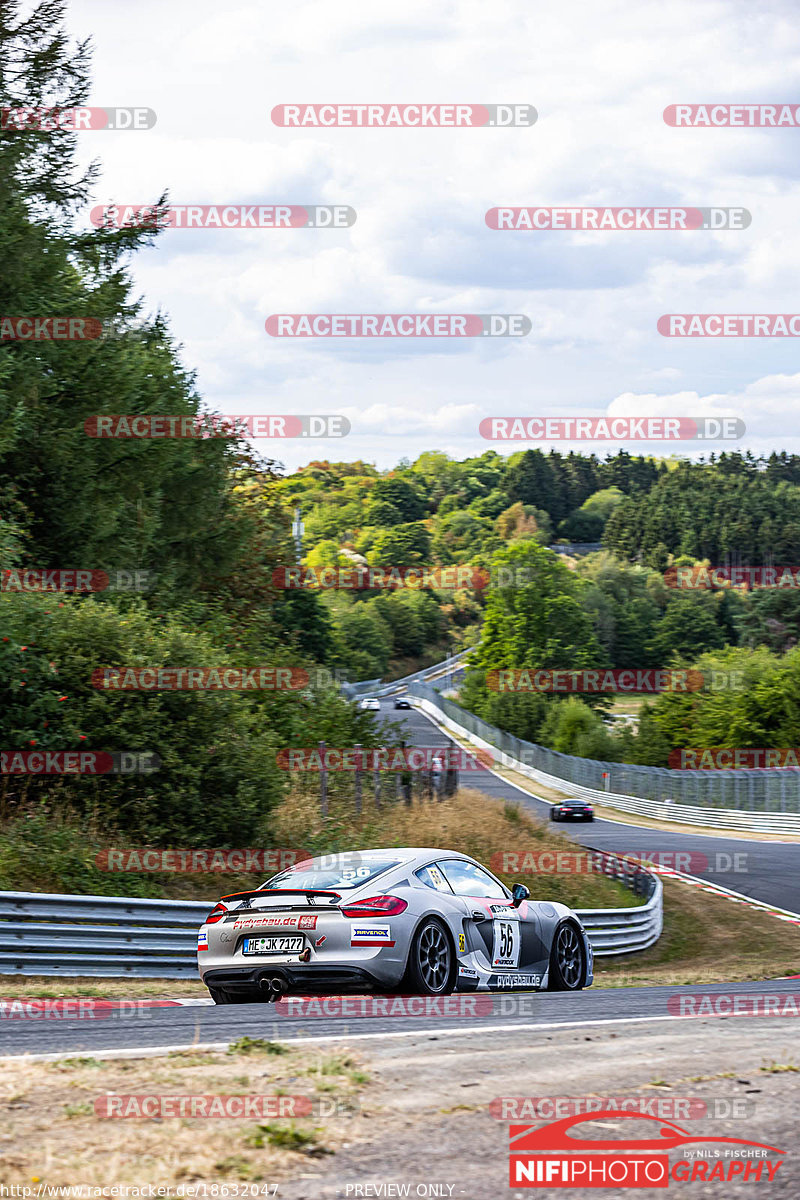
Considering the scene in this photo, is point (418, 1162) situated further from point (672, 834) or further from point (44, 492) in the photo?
point (672, 834)

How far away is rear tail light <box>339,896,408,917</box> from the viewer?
886cm

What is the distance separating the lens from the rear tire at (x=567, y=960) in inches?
435

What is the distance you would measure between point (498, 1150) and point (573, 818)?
47724 millimetres

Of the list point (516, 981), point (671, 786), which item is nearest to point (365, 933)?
point (516, 981)

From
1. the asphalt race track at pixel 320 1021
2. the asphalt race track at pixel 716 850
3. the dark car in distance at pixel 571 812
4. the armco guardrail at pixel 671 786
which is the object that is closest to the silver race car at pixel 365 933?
the asphalt race track at pixel 320 1021

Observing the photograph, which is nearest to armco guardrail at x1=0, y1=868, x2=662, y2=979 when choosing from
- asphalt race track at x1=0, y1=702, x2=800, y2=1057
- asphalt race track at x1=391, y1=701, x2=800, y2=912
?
asphalt race track at x1=0, y1=702, x2=800, y2=1057

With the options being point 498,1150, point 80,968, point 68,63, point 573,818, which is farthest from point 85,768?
point 573,818

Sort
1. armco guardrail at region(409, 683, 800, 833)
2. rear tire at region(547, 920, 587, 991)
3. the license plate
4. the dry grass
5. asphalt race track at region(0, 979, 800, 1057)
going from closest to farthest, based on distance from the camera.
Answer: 1. the dry grass
2. asphalt race track at region(0, 979, 800, 1057)
3. the license plate
4. rear tire at region(547, 920, 587, 991)
5. armco guardrail at region(409, 683, 800, 833)

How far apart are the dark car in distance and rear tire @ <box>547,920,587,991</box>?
39682mm

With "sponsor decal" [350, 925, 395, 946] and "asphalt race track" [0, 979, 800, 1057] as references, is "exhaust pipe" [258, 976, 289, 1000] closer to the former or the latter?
"asphalt race track" [0, 979, 800, 1057]

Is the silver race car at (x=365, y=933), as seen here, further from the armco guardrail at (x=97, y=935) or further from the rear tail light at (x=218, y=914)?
the armco guardrail at (x=97, y=935)

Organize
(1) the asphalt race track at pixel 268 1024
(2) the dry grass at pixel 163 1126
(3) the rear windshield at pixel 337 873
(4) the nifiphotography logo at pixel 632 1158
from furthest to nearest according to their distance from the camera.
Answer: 1. (3) the rear windshield at pixel 337 873
2. (1) the asphalt race track at pixel 268 1024
3. (4) the nifiphotography logo at pixel 632 1158
4. (2) the dry grass at pixel 163 1126

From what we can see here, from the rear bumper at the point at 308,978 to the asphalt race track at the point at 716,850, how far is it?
1411 centimetres

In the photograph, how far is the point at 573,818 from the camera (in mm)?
50938
